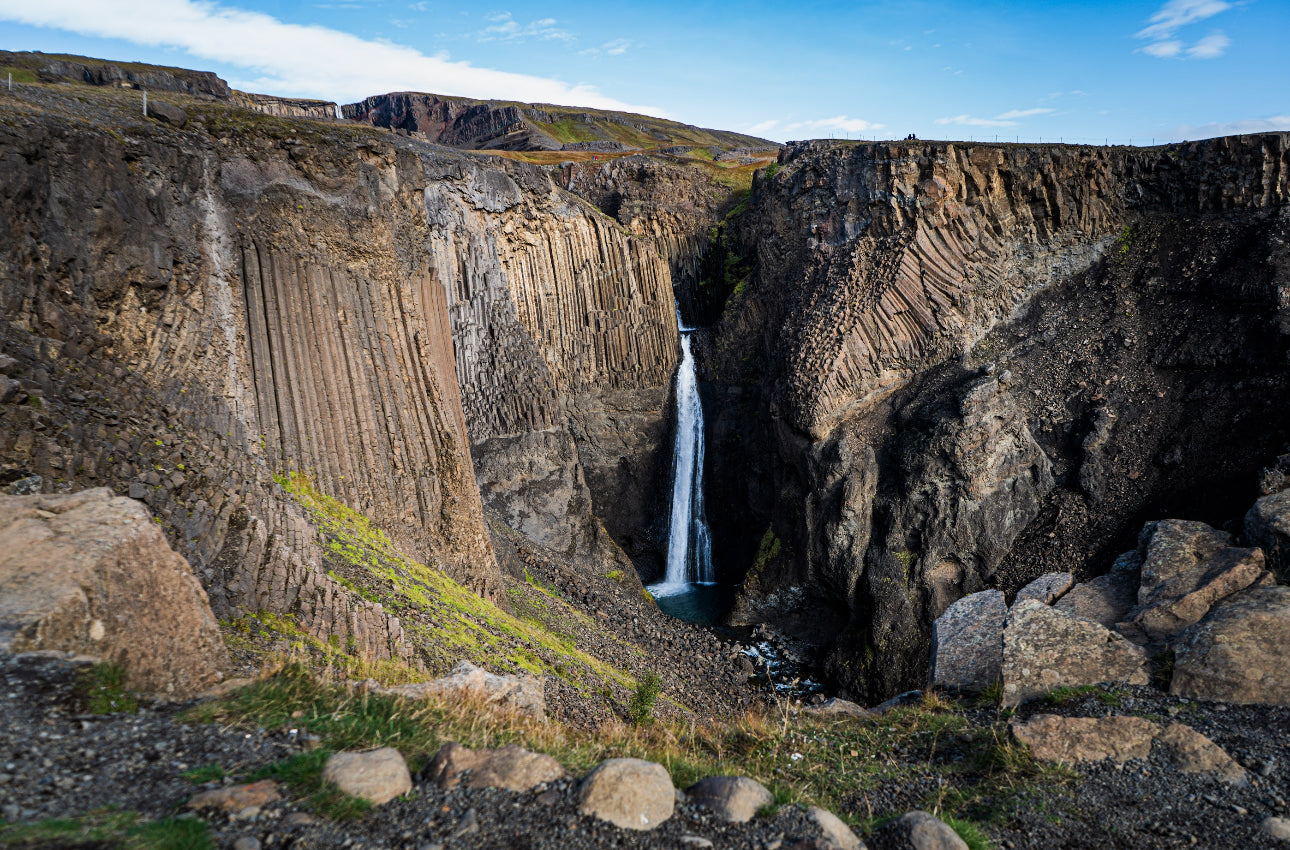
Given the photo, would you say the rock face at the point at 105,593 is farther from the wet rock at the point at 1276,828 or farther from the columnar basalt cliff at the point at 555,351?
the columnar basalt cliff at the point at 555,351

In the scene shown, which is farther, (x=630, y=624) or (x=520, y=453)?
(x=520, y=453)

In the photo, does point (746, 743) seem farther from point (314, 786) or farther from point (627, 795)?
point (314, 786)

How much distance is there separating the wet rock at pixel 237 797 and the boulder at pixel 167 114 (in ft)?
39.5

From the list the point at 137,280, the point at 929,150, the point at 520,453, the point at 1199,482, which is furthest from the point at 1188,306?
the point at 137,280

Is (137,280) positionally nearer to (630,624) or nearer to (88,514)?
(88,514)

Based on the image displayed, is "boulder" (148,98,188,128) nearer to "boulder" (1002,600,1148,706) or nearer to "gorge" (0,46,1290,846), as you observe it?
"gorge" (0,46,1290,846)

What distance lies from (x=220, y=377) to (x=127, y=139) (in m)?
3.79

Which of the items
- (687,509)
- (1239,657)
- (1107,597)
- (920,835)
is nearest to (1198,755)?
(1239,657)

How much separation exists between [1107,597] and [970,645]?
11.8 feet

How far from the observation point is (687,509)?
31.3 metres

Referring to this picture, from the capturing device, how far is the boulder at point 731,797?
550cm

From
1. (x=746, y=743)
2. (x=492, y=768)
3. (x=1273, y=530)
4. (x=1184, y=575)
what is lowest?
(x=746, y=743)

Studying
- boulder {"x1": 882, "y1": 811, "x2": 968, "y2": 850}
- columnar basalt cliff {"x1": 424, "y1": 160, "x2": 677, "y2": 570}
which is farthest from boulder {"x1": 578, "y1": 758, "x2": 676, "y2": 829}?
columnar basalt cliff {"x1": 424, "y1": 160, "x2": 677, "y2": 570}

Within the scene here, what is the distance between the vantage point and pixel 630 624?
2077 centimetres
